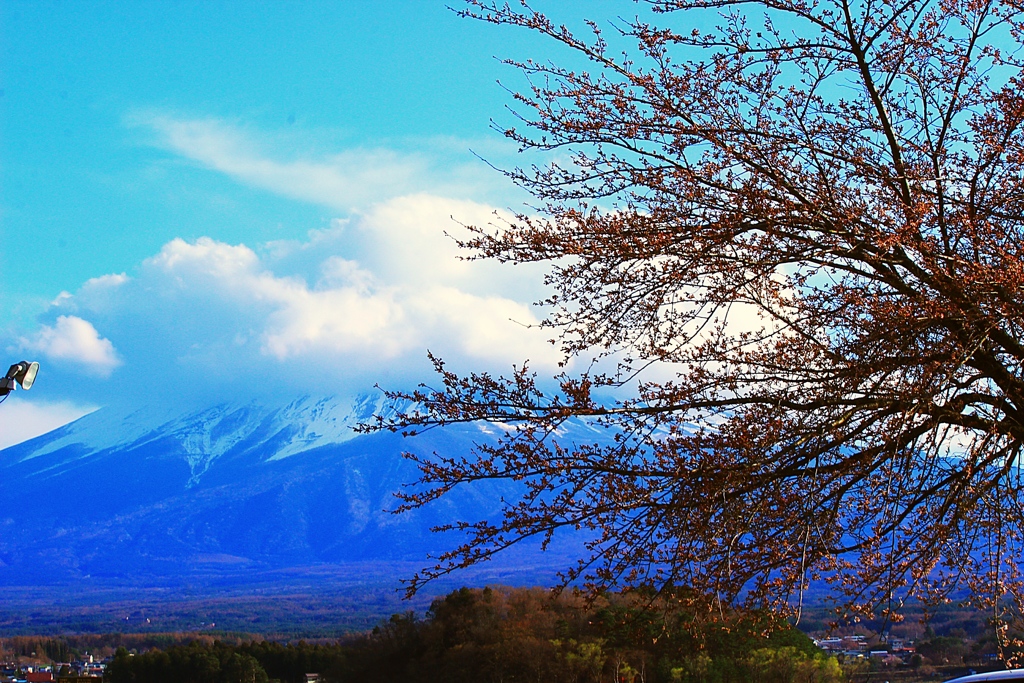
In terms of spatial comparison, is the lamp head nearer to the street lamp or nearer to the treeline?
the street lamp

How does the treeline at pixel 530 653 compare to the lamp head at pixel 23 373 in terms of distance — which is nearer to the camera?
the lamp head at pixel 23 373

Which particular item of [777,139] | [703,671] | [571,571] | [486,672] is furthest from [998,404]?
[486,672]

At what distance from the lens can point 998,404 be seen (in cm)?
677

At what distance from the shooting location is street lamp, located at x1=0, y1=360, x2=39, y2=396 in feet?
34.5

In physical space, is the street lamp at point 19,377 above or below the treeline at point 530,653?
above

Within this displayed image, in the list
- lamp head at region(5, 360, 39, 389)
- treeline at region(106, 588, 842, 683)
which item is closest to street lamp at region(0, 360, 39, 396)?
lamp head at region(5, 360, 39, 389)

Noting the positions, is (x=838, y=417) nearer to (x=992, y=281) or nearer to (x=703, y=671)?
(x=992, y=281)

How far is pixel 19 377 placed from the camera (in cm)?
1086

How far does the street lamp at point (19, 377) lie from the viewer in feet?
34.5

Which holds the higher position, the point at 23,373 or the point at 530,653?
the point at 23,373

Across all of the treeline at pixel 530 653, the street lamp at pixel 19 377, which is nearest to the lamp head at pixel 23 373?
the street lamp at pixel 19 377

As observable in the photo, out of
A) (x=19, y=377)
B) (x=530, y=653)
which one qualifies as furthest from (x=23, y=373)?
(x=530, y=653)

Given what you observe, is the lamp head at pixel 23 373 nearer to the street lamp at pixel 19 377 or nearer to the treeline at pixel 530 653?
the street lamp at pixel 19 377

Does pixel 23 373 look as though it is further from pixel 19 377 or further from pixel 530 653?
pixel 530 653
